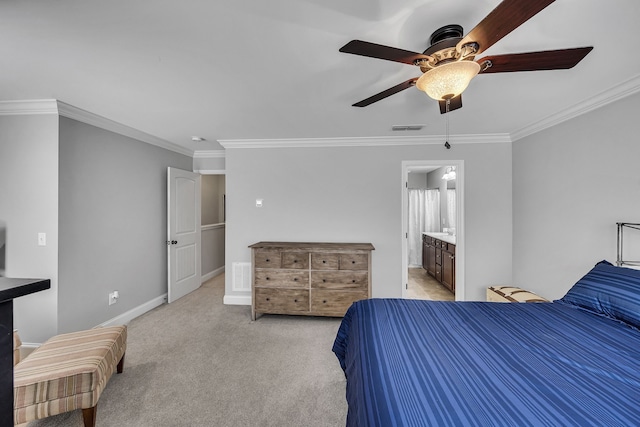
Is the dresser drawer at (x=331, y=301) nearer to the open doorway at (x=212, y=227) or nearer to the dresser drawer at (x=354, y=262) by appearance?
the dresser drawer at (x=354, y=262)

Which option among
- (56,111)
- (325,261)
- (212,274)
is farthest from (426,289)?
(56,111)

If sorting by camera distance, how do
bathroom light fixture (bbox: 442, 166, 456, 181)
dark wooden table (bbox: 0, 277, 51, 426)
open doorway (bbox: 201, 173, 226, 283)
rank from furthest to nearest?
open doorway (bbox: 201, 173, 226, 283), bathroom light fixture (bbox: 442, 166, 456, 181), dark wooden table (bbox: 0, 277, 51, 426)

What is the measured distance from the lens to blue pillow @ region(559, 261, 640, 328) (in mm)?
1366

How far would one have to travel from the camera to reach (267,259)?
3178mm

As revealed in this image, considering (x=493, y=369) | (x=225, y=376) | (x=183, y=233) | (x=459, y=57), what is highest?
(x=459, y=57)

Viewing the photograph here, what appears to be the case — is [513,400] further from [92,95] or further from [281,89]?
[92,95]

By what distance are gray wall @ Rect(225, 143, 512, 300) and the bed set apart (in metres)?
1.79

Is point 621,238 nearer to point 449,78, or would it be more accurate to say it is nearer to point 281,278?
point 449,78

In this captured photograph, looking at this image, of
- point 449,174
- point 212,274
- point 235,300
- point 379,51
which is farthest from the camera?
point 212,274

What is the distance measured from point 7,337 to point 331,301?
8.90 ft

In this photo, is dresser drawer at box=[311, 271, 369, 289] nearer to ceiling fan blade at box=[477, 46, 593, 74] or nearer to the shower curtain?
ceiling fan blade at box=[477, 46, 593, 74]

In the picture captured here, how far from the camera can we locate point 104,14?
51.3 inches

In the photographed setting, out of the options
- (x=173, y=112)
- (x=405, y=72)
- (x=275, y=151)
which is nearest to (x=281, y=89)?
(x=405, y=72)

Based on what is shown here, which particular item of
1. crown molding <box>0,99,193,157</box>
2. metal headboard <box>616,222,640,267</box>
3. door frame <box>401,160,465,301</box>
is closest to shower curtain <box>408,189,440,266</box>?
door frame <box>401,160,465,301</box>
